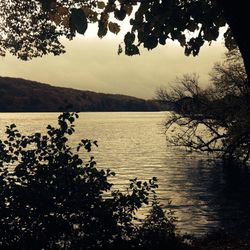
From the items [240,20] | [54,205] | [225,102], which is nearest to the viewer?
[240,20]

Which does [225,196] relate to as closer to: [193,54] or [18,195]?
[18,195]

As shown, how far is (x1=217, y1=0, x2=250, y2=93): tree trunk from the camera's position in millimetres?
3715

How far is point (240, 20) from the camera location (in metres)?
3.74

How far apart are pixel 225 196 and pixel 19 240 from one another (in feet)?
97.5

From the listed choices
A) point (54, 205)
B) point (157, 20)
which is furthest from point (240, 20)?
point (54, 205)

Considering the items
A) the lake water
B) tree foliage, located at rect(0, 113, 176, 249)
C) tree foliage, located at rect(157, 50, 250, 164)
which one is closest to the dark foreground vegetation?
tree foliage, located at rect(0, 113, 176, 249)

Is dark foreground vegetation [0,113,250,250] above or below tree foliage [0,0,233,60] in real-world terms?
below

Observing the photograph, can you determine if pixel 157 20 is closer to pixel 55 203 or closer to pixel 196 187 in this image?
pixel 55 203

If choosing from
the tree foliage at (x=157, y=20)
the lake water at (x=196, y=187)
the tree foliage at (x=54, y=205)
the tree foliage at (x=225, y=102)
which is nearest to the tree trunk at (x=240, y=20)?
the tree foliage at (x=157, y=20)

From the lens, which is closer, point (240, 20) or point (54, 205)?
point (240, 20)

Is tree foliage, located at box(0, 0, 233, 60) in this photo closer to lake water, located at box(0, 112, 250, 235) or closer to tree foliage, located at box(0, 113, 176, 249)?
tree foliage, located at box(0, 113, 176, 249)

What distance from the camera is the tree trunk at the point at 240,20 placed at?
3.71m

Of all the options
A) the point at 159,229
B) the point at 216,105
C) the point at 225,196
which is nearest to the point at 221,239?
the point at 159,229

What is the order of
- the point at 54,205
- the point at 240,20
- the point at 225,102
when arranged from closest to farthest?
the point at 240,20
the point at 54,205
the point at 225,102
